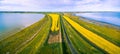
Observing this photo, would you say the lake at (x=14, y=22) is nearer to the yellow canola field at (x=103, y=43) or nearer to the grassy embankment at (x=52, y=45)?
the grassy embankment at (x=52, y=45)

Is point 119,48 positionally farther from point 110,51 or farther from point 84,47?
point 84,47

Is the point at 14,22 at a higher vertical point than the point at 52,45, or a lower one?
lower

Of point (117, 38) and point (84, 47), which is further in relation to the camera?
point (117, 38)

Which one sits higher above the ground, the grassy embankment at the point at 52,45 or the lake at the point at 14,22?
the grassy embankment at the point at 52,45

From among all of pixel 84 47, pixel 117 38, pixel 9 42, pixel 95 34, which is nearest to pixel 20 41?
pixel 9 42

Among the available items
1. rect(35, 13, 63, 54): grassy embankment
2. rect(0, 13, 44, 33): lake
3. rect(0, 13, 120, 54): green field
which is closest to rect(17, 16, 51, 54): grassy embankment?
rect(0, 13, 120, 54): green field

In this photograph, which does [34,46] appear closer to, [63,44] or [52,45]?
[52,45]

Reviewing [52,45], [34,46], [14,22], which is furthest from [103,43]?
[14,22]

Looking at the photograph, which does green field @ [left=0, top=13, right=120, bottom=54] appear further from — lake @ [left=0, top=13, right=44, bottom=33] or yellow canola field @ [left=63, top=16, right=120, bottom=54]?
lake @ [left=0, top=13, right=44, bottom=33]

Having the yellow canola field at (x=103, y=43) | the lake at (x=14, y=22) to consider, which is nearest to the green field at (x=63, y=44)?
the yellow canola field at (x=103, y=43)

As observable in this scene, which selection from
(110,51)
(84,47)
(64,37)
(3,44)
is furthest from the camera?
(64,37)

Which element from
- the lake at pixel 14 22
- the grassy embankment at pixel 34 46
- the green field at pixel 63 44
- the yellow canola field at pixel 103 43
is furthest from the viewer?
the lake at pixel 14 22
